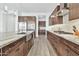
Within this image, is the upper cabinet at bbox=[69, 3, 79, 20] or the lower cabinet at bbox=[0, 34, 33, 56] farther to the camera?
the upper cabinet at bbox=[69, 3, 79, 20]

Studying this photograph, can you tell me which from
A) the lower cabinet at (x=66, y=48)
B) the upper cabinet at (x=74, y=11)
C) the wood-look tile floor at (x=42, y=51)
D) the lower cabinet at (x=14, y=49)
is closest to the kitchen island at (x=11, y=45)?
the lower cabinet at (x=14, y=49)

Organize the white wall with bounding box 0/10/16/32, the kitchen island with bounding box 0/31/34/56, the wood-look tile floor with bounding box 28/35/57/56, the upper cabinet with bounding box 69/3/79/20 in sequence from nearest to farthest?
the kitchen island with bounding box 0/31/34/56, the upper cabinet with bounding box 69/3/79/20, the white wall with bounding box 0/10/16/32, the wood-look tile floor with bounding box 28/35/57/56

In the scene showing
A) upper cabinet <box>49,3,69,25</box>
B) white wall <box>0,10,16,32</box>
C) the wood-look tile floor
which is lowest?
the wood-look tile floor

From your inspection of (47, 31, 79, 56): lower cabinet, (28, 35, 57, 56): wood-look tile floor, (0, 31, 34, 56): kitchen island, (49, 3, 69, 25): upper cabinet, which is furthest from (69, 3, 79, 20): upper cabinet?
(28, 35, 57, 56): wood-look tile floor

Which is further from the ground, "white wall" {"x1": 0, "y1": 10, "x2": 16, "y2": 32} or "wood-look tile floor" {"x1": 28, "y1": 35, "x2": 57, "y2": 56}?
"white wall" {"x1": 0, "y1": 10, "x2": 16, "y2": 32}

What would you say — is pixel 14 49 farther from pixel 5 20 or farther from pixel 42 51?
pixel 42 51


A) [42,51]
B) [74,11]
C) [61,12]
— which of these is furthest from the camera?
[42,51]

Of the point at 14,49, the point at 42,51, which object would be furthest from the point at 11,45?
the point at 42,51

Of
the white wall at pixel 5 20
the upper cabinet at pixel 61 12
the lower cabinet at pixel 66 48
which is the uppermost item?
the upper cabinet at pixel 61 12

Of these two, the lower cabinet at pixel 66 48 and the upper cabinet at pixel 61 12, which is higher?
the upper cabinet at pixel 61 12

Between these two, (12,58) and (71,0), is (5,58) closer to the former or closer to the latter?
(12,58)

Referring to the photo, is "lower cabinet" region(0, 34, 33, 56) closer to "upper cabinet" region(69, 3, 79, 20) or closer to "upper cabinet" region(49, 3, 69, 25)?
"upper cabinet" region(69, 3, 79, 20)

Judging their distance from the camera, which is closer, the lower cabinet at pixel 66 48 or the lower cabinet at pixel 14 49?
the lower cabinet at pixel 14 49

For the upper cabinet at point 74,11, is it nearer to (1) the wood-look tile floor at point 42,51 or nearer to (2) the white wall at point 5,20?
(1) the wood-look tile floor at point 42,51
